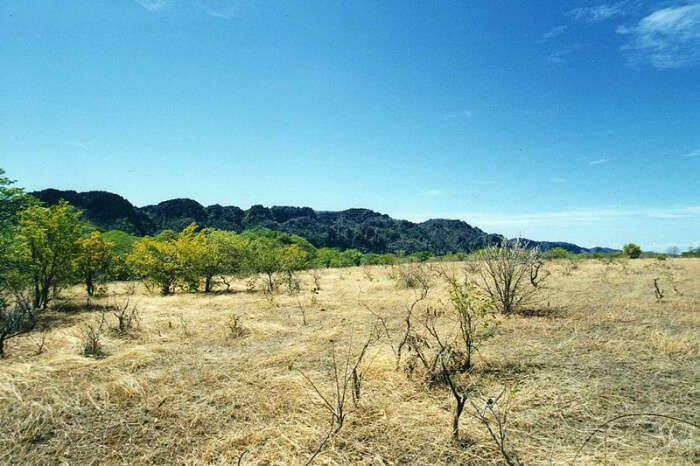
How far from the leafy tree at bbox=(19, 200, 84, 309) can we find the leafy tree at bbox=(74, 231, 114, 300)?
90.4 inches

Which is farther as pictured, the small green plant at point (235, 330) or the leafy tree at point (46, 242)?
the leafy tree at point (46, 242)

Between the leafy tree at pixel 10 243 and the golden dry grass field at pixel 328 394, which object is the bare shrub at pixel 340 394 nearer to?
the golden dry grass field at pixel 328 394

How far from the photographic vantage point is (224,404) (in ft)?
14.6

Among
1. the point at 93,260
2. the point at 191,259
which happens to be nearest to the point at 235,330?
the point at 191,259

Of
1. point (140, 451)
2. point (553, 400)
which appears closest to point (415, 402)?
point (553, 400)

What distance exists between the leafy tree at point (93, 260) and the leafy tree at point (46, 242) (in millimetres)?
2295

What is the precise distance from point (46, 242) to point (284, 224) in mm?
127286

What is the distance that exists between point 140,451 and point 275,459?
4.93 feet

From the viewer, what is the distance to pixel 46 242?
1074 cm

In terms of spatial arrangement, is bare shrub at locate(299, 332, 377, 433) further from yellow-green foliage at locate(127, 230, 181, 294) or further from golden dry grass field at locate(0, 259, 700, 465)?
yellow-green foliage at locate(127, 230, 181, 294)

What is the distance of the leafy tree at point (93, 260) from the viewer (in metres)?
13.8

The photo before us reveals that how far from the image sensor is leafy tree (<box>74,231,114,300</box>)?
13.8 meters

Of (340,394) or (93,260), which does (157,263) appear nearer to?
(93,260)

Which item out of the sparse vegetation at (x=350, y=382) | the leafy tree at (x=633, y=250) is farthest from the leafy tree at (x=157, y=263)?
the leafy tree at (x=633, y=250)
